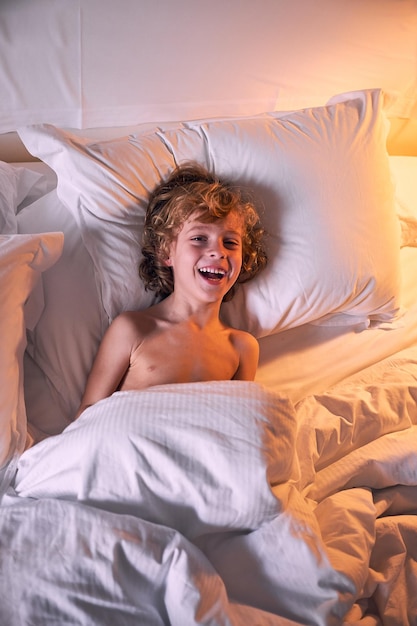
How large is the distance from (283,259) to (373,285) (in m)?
0.22

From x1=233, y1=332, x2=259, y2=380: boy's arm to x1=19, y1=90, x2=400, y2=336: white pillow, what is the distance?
0.06 metres

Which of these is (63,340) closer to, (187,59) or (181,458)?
(181,458)

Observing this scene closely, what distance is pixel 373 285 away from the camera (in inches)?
56.7

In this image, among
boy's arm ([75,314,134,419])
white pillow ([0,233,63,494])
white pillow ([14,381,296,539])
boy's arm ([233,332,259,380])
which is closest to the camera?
white pillow ([14,381,296,539])

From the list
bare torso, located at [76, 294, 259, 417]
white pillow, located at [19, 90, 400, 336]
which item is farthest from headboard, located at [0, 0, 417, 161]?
bare torso, located at [76, 294, 259, 417]

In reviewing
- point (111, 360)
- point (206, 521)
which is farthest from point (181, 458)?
point (111, 360)

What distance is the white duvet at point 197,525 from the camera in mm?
843

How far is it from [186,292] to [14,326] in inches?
14.3

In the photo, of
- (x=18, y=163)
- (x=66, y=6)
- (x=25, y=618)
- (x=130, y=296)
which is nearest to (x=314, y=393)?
(x=130, y=296)

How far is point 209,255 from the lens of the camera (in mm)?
1271

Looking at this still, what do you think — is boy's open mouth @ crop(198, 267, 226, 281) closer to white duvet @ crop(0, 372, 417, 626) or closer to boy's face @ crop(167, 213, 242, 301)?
boy's face @ crop(167, 213, 242, 301)

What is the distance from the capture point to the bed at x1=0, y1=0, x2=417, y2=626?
2.92 feet

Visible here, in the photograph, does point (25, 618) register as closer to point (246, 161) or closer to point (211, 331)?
point (211, 331)

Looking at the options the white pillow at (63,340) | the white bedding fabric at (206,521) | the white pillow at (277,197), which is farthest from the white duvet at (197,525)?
the white pillow at (277,197)
